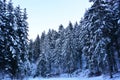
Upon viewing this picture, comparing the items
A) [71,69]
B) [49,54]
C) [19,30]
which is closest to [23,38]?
[19,30]

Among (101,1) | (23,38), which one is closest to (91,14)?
(101,1)

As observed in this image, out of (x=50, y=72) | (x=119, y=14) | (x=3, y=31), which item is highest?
(x=119, y=14)

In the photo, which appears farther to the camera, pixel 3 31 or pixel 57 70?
pixel 57 70

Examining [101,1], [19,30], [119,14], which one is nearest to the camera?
[119,14]

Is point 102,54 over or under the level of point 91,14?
under

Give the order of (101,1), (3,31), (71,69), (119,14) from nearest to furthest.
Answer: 1. (3,31)
2. (119,14)
3. (101,1)
4. (71,69)

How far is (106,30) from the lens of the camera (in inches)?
1271

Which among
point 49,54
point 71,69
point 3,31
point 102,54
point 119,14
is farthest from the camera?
point 49,54

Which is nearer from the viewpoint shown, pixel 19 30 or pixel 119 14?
pixel 119 14

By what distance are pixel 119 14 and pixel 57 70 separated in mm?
57064

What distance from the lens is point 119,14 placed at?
29641 mm

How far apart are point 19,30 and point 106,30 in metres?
15.4

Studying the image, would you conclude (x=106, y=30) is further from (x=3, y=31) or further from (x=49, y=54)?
(x=49, y=54)

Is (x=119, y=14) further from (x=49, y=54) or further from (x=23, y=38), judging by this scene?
(x=49, y=54)
